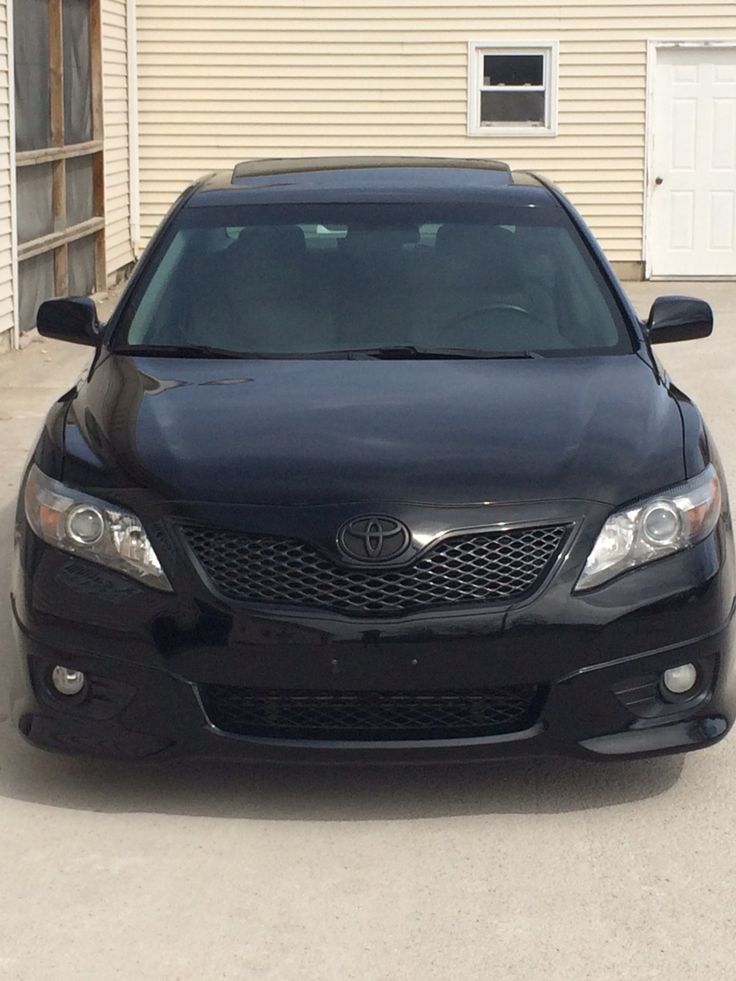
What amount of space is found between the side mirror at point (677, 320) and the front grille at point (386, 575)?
5.61 feet

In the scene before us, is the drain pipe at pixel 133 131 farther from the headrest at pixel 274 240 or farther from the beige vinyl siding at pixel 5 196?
the headrest at pixel 274 240

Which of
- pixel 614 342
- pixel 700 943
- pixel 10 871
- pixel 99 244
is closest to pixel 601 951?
pixel 700 943

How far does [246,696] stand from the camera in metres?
4.24

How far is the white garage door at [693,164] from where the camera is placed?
18.1 m

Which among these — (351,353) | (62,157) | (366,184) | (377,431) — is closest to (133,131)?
(62,157)

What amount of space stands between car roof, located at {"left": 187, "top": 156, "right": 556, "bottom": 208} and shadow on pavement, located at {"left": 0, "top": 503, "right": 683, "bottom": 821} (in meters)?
2.10

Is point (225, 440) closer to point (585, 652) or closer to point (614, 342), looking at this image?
point (585, 652)

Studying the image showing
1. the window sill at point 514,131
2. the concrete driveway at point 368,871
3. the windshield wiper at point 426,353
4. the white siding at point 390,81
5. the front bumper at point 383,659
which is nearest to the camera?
the concrete driveway at point 368,871

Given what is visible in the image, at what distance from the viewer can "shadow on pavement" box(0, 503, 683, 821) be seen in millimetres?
4426

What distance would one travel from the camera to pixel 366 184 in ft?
19.9

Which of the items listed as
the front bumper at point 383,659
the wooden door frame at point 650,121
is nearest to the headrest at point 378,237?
the front bumper at point 383,659

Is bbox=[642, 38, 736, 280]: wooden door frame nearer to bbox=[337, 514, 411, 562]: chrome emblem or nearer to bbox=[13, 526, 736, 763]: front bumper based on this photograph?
bbox=[13, 526, 736, 763]: front bumper

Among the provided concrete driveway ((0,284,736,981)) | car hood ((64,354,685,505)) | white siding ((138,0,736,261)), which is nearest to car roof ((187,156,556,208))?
car hood ((64,354,685,505))

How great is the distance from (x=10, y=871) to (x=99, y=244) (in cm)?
1324
